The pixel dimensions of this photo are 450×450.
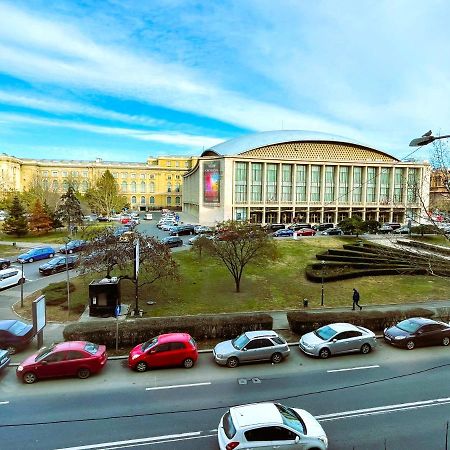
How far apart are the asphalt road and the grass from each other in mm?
8054

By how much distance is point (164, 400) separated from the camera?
12898mm

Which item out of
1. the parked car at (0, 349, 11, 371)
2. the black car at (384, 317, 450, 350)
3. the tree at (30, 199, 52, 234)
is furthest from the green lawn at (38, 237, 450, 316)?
the tree at (30, 199, 52, 234)

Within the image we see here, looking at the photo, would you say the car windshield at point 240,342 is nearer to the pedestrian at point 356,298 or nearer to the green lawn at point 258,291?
the green lawn at point 258,291

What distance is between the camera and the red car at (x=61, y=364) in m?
14.1

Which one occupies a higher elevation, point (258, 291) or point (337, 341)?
point (337, 341)

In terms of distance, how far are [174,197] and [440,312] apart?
397ft

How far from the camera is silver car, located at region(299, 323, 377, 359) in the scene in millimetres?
16500

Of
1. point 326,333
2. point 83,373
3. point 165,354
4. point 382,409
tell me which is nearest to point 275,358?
point 326,333

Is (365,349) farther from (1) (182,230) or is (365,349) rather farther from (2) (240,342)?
(1) (182,230)

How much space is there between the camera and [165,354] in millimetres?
15273

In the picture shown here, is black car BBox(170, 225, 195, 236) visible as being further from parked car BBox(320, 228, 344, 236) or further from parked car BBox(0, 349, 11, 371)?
parked car BBox(0, 349, 11, 371)

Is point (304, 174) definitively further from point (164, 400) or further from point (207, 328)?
point (164, 400)

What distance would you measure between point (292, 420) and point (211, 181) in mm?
66951

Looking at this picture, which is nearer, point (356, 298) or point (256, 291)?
point (356, 298)
